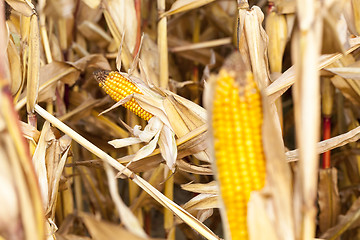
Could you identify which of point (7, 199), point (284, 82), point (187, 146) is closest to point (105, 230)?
point (7, 199)

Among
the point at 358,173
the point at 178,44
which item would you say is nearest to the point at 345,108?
the point at 358,173

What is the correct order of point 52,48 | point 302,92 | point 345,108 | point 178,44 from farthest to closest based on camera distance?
point 178,44, point 345,108, point 52,48, point 302,92

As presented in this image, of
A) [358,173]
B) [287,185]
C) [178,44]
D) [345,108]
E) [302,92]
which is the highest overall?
[178,44]

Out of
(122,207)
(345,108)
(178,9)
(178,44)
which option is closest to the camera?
(122,207)

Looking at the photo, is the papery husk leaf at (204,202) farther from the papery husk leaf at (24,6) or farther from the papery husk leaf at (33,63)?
the papery husk leaf at (24,6)

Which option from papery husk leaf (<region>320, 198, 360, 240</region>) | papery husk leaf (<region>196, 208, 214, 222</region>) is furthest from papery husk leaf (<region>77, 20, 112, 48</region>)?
papery husk leaf (<region>320, 198, 360, 240</region>)

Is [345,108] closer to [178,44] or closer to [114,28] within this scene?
[178,44]

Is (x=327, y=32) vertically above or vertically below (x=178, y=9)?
below

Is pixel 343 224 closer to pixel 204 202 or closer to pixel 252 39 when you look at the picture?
pixel 204 202
